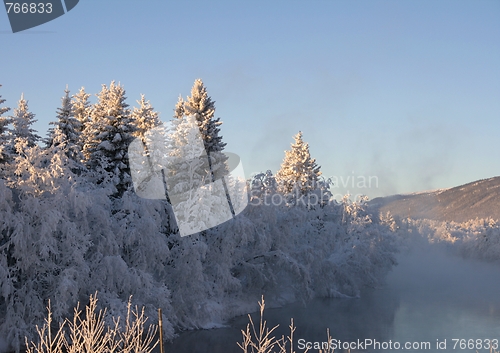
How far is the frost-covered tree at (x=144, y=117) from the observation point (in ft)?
104

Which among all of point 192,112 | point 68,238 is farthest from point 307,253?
point 68,238

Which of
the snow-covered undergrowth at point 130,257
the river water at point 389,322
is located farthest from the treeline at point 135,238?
the river water at point 389,322

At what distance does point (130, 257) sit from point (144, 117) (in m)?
13.0

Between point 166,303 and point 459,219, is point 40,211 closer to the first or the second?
point 166,303

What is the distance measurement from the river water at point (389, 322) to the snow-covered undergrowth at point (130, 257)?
5.50 ft

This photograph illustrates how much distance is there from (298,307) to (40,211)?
718 inches

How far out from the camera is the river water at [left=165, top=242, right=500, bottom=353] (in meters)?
20.2

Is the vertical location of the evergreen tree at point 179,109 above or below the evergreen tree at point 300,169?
above

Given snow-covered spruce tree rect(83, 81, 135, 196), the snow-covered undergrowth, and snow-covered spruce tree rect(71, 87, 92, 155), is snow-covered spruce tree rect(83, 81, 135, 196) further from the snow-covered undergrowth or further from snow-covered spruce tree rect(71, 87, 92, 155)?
snow-covered spruce tree rect(71, 87, 92, 155)

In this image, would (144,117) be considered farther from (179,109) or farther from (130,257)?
(130,257)

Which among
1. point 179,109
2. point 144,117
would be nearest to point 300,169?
point 179,109

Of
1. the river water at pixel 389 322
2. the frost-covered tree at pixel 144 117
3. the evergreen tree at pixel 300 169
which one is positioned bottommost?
the river water at pixel 389 322

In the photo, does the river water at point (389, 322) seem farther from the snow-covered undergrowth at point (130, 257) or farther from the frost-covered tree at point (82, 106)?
the frost-covered tree at point (82, 106)

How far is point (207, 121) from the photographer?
31.8 metres
